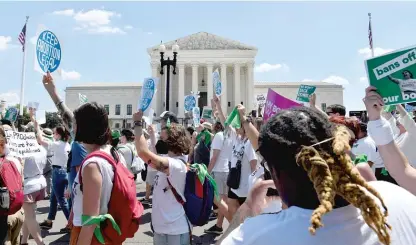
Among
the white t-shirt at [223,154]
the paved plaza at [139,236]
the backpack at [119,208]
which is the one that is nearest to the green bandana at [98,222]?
the backpack at [119,208]

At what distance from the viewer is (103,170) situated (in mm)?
2535

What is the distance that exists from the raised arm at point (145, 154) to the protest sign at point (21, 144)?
2.47m

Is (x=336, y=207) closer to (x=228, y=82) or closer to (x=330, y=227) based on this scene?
(x=330, y=227)

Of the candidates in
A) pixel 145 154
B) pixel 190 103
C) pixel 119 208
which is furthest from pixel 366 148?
pixel 190 103

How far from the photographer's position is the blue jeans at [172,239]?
342 centimetres

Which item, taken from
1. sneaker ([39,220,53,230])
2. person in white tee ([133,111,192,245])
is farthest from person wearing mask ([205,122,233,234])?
person in white tee ([133,111,192,245])

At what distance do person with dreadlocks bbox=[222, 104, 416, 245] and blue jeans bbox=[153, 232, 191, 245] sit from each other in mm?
2312

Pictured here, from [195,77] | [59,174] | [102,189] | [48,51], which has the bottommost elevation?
[59,174]

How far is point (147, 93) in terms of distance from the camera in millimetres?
4773

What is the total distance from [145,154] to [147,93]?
1.70 metres

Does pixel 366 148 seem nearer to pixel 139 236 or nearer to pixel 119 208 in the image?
pixel 119 208

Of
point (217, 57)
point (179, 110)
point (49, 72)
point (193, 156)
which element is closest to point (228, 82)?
point (217, 57)

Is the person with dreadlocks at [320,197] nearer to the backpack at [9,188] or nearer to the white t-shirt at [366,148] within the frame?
the backpack at [9,188]

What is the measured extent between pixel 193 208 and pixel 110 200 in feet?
3.35
